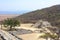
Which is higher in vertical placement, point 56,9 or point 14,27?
point 56,9

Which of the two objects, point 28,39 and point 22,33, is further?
point 22,33

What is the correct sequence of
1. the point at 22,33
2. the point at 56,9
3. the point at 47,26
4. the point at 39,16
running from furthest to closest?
the point at 56,9 → the point at 39,16 → the point at 47,26 → the point at 22,33

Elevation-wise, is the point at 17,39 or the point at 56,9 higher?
A: the point at 56,9

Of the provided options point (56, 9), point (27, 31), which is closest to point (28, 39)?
point (27, 31)

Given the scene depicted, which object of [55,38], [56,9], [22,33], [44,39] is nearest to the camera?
[55,38]

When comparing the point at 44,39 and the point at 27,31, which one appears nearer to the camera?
the point at 44,39

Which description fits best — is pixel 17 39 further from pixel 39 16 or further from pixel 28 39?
pixel 39 16

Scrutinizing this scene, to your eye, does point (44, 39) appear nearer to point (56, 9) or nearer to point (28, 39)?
point (28, 39)

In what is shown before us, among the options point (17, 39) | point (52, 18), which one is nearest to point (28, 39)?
point (17, 39)

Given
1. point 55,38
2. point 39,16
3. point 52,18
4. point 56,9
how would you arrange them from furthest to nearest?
point 56,9, point 39,16, point 52,18, point 55,38
